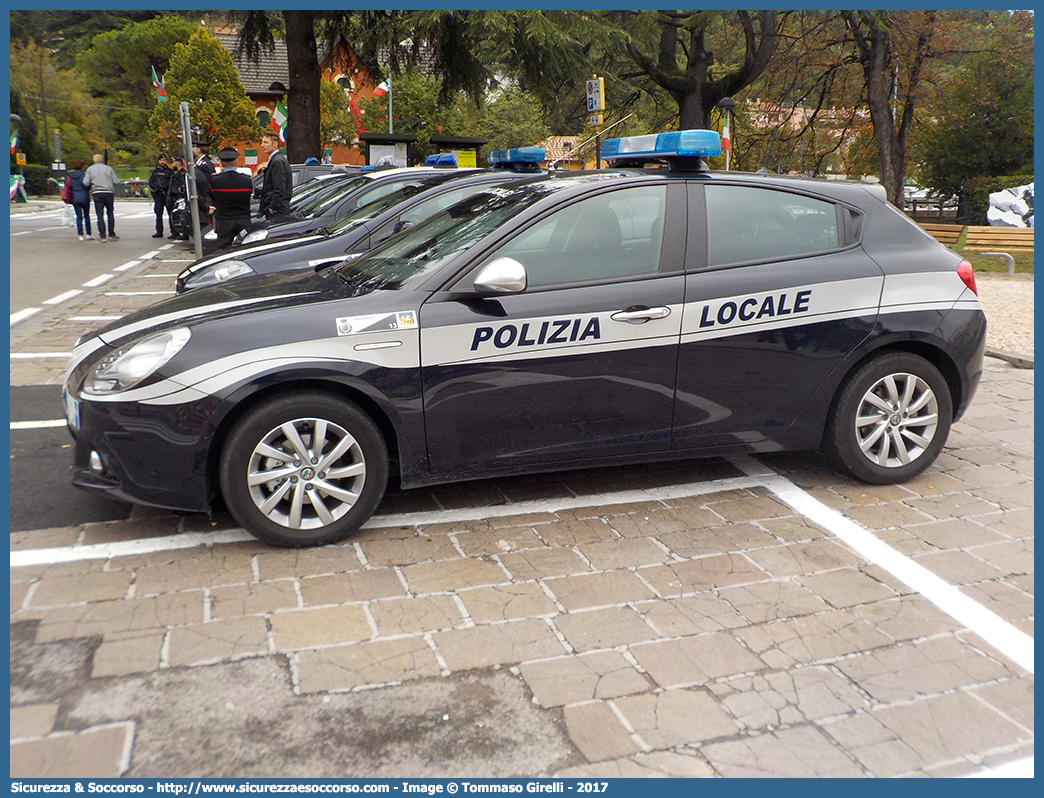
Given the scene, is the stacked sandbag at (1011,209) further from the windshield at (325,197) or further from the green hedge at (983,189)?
the windshield at (325,197)

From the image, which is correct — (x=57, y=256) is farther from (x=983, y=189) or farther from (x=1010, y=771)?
(x=983, y=189)

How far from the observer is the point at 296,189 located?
1551 cm

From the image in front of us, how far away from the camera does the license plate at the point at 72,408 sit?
3.93 metres

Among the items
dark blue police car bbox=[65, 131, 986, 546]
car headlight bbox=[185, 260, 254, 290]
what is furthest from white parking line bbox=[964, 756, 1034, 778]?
A: car headlight bbox=[185, 260, 254, 290]

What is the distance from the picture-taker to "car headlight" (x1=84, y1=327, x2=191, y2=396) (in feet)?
12.5

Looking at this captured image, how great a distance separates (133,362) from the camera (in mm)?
3873

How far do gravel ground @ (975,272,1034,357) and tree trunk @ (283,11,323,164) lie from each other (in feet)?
44.5

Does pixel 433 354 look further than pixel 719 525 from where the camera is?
No

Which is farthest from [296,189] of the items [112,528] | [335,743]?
[335,743]

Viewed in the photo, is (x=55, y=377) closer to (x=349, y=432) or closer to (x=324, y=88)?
(x=349, y=432)

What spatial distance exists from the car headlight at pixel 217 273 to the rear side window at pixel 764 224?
4326mm

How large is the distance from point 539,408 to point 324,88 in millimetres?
44626

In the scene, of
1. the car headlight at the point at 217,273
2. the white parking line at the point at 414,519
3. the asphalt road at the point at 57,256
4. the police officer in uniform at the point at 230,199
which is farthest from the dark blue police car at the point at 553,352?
the police officer in uniform at the point at 230,199

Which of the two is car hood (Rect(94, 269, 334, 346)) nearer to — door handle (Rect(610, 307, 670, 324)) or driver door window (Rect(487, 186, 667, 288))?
driver door window (Rect(487, 186, 667, 288))
